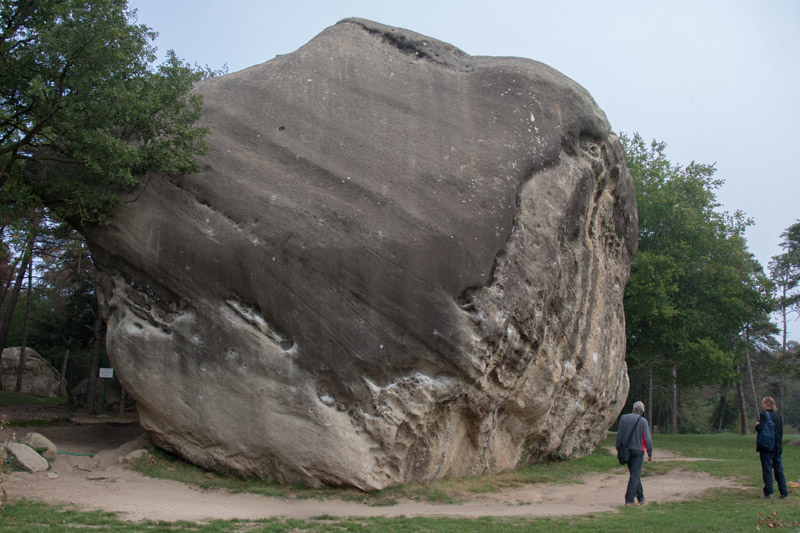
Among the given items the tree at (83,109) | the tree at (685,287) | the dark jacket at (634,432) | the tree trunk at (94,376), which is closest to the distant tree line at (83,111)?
the tree at (83,109)

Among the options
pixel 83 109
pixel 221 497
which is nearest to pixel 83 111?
pixel 83 109

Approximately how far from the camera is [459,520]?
8.42m

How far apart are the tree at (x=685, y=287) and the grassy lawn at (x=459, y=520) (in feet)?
34.0

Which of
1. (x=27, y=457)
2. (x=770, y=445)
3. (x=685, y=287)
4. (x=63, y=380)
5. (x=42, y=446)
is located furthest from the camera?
(x=63, y=380)

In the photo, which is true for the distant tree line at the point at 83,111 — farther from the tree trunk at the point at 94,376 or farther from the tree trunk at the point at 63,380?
the tree trunk at the point at 63,380

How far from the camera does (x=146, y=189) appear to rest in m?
11.3

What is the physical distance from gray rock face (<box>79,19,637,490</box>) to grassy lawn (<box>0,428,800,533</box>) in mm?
373

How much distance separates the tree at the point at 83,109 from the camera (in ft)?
33.7

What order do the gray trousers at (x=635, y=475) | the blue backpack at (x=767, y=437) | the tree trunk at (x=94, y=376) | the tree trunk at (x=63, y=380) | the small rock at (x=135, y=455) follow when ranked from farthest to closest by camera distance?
1. the tree trunk at (x=63, y=380)
2. the tree trunk at (x=94, y=376)
3. the small rock at (x=135, y=455)
4. the blue backpack at (x=767, y=437)
5. the gray trousers at (x=635, y=475)

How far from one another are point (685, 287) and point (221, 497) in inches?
857

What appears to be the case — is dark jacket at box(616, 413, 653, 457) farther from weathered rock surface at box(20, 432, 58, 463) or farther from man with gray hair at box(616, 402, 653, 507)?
weathered rock surface at box(20, 432, 58, 463)

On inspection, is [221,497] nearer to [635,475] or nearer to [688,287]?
[635,475]

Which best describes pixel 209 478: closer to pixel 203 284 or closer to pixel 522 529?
pixel 203 284

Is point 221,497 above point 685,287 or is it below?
below
